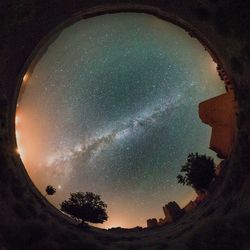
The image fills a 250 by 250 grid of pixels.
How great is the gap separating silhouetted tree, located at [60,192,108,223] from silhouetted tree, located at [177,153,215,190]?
19.2 feet

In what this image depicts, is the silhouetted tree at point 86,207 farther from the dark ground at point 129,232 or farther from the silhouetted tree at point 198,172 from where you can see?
the silhouetted tree at point 198,172

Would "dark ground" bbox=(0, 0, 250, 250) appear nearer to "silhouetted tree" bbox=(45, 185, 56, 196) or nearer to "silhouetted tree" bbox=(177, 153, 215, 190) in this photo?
"silhouetted tree" bbox=(177, 153, 215, 190)

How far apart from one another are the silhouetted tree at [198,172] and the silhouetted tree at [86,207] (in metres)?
5.85

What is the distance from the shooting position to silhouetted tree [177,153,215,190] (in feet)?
70.8

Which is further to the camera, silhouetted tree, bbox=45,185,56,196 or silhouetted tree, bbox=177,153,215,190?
silhouetted tree, bbox=45,185,56,196

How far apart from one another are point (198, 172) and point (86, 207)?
7.95 meters

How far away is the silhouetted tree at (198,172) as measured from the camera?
2158 centimetres

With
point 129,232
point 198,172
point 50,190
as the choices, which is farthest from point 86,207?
point 198,172

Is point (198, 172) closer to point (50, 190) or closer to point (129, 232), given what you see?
point (129, 232)

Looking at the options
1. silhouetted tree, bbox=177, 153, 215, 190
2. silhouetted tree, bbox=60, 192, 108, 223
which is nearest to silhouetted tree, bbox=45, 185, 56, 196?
silhouetted tree, bbox=60, 192, 108, 223

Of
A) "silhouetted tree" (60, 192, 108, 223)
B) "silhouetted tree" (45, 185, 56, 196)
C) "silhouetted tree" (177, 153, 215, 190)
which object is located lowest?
"silhouetted tree" (177, 153, 215, 190)

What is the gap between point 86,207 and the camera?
2231 cm

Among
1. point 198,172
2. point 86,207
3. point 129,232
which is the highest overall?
point 86,207

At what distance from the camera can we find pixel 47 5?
71.5 ft
